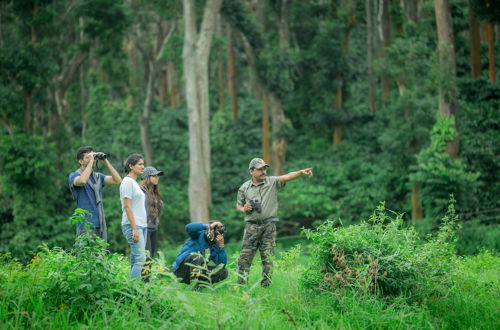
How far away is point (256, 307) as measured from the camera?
639 centimetres

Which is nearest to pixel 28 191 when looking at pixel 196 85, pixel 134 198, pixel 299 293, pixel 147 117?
pixel 196 85

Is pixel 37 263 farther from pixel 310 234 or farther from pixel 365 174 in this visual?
pixel 365 174

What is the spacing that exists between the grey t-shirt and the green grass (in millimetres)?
879

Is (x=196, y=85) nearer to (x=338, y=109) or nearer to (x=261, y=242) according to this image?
(x=338, y=109)

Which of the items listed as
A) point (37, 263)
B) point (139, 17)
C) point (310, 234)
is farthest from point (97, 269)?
point (139, 17)

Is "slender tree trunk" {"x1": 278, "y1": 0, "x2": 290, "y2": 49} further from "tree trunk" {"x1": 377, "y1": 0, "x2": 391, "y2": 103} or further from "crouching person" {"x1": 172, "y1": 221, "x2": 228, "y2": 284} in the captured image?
"crouching person" {"x1": 172, "y1": 221, "x2": 228, "y2": 284}

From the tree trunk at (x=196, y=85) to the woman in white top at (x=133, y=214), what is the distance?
15.5 m

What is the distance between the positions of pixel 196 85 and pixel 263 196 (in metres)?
16.2

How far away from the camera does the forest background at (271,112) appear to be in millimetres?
20500

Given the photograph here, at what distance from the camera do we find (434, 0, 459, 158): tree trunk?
18625 millimetres

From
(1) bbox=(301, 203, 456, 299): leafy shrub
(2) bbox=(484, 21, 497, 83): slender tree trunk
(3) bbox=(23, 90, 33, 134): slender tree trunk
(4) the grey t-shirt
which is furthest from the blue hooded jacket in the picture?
(2) bbox=(484, 21, 497, 83): slender tree trunk

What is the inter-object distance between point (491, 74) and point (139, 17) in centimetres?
1542

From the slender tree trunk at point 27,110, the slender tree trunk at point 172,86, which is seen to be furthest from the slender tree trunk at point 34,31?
the slender tree trunk at point 172,86

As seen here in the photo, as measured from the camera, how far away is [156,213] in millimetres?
8602
